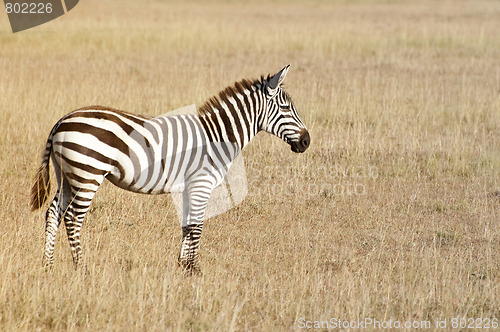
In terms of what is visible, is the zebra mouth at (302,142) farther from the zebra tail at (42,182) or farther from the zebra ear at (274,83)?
the zebra tail at (42,182)

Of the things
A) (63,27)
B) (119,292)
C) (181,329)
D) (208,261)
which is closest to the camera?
(181,329)

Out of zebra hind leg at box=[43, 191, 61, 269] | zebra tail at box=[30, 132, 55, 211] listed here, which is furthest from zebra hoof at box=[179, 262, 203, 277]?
zebra tail at box=[30, 132, 55, 211]

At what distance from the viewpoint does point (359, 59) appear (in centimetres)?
2002

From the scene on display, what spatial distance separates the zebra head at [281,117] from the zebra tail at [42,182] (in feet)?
6.79

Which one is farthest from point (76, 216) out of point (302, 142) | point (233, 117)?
point (302, 142)

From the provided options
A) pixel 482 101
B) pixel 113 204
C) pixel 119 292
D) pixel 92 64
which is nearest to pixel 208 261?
pixel 119 292

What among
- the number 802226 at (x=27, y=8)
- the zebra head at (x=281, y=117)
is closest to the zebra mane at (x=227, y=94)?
the zebra head at (x=281, y=117)

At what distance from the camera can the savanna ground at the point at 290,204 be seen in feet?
17.9

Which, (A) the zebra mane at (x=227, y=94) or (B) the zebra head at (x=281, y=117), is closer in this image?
(A) the zebra mane at (x=227, y=94)

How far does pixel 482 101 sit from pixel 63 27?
48.9 ft

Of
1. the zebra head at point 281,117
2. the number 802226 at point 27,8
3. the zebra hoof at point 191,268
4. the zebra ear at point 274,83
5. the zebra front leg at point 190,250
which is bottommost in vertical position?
the zebra hoof at point 191,268

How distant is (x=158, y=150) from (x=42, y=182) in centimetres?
109

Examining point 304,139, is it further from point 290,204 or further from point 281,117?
point 290,204

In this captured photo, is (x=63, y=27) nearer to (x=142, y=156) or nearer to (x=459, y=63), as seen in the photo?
(x=459, y=63)
